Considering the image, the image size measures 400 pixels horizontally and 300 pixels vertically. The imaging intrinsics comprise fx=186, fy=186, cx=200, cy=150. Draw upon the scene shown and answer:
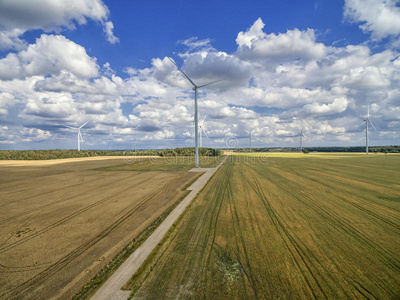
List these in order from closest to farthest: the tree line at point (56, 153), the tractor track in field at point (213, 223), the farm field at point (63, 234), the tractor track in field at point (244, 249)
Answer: the tractor track in field at point (244, 249) < the farm field at point (63, 234) < the tractor track in field at point (213, 223) < the tree line at point (56, 153)

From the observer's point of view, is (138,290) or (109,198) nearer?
(138,290)

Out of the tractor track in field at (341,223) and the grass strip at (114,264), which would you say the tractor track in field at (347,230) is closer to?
the tractor track in field at (341,223)

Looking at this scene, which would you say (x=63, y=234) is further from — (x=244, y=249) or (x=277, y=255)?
(x=277, y=255)

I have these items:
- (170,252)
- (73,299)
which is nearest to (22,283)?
(73,299)

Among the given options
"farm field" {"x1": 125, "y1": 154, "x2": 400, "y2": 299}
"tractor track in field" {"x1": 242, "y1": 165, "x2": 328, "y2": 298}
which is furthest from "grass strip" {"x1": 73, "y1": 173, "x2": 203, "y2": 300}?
"tractor track in field" {"x1": 242, "y1": 165, "x2": 328, "y2": 298}

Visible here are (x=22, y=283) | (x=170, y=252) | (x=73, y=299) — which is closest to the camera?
(x=73, y=299)

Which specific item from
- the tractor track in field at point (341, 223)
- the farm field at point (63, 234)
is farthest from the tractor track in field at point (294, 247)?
the farm field at point (63, 234)

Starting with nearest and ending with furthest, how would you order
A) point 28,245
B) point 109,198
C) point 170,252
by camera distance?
1. point 170,252
2. point 28,245
3. point 109,198

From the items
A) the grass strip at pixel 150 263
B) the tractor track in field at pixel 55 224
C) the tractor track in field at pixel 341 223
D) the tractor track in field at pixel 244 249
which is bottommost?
the tractor track in field at pixel 55 224

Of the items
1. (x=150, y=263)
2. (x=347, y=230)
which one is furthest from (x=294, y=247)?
(x=150, y=263)

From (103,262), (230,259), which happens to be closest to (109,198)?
(103,262)

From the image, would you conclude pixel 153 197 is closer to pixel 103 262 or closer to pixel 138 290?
pixel 103 262
